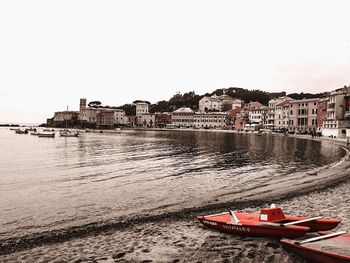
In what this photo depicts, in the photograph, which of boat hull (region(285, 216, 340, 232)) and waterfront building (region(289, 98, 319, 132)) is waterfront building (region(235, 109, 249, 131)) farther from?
boat hull (region(285, 216, 340, 232))

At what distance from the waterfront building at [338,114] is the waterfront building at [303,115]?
2045 cm

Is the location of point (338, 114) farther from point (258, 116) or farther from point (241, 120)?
point (241, 120)

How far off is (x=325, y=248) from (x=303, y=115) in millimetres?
128350

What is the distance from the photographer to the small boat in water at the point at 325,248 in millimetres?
8961

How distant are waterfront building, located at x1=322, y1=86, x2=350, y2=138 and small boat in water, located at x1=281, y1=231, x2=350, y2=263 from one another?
90.2m

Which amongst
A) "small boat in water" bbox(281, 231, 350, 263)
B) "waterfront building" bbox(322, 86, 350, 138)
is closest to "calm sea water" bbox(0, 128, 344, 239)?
"small boat in water" bbox(281, 231, 350, 263)

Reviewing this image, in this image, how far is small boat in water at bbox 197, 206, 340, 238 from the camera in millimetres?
11641

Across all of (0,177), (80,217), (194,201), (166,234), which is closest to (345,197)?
(194,201)

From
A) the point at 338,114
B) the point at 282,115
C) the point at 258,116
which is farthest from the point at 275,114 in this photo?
the point at 338,114

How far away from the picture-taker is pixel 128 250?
1142 cm

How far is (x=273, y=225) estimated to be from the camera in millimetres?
11906

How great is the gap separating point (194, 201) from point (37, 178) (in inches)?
579

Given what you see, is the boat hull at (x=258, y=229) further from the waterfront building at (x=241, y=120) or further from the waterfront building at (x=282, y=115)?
the waterfront building at (x=241, y=120)

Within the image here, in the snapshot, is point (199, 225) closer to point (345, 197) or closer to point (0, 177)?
point (345, 197)
